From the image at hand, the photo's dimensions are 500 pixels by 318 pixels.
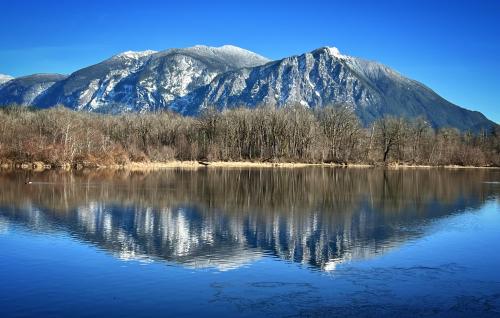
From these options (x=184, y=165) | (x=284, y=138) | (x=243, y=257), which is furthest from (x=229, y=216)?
(x=284, y=138)

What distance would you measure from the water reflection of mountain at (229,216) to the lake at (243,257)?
165 millimetres

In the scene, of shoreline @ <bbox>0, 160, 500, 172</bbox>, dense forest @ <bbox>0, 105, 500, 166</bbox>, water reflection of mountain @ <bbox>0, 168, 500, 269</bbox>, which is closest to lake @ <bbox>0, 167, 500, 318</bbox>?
water reflection of mountain @ <bbox>0, 168, 500, 269</bbox>

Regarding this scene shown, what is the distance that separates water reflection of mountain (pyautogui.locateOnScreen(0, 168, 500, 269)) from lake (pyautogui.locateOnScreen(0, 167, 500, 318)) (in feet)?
0.54

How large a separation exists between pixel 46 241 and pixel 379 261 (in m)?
20.5

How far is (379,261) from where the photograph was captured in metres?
28.6

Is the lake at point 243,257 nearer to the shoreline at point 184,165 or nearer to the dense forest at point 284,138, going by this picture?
the shoreline at point 184,165

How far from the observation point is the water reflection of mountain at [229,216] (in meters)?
31.1

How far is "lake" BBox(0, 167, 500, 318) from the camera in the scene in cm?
2061

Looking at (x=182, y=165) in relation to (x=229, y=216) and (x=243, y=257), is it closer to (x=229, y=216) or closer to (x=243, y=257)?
(x=229, y=216)

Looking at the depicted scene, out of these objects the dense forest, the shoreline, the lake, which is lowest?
the lake

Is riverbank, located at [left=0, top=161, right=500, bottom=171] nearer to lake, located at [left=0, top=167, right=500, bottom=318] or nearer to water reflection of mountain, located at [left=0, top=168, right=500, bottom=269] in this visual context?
water reflection of mountain, located at [left=0, top=168, right=500, bottom=269]

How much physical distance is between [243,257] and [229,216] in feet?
49.2

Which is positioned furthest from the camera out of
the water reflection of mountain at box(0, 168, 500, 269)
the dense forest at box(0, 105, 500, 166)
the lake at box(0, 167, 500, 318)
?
the dense forest at box(0, 105, 500, 166)

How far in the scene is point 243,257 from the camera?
28922 millimetres
